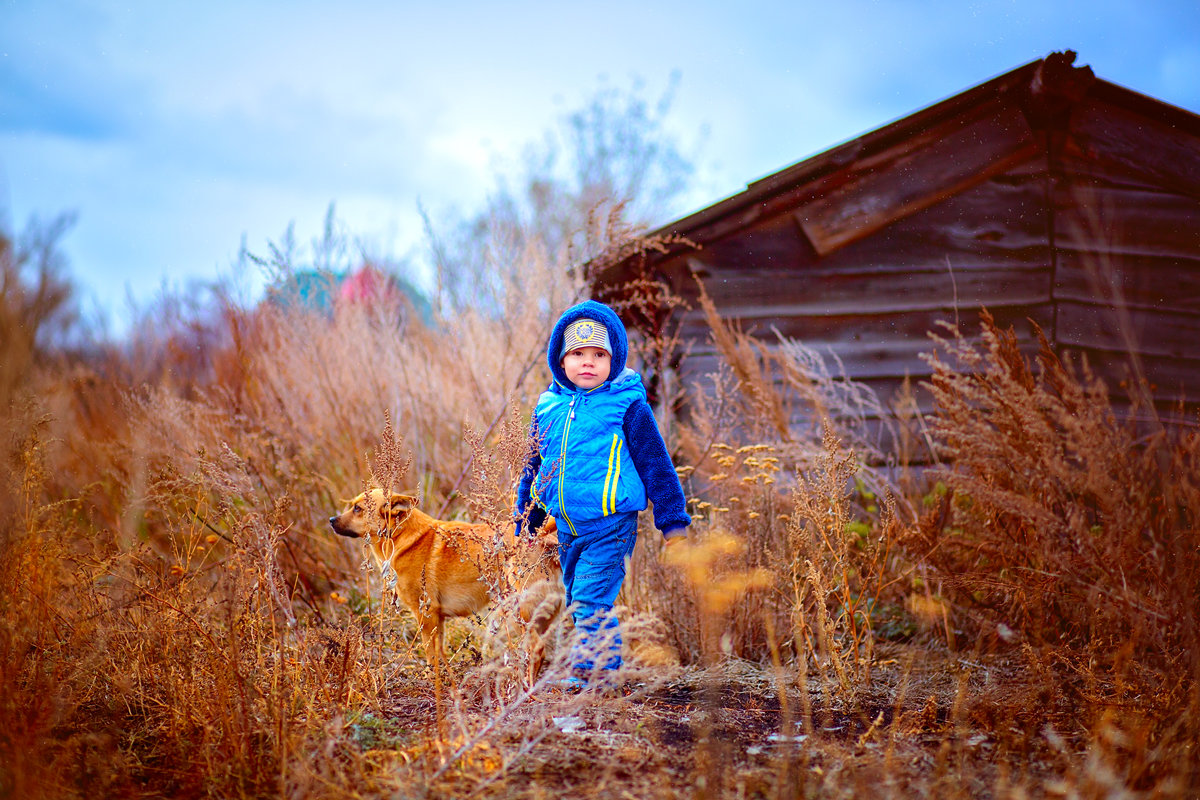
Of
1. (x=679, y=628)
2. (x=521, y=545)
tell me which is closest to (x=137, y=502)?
(x=521, y=545)

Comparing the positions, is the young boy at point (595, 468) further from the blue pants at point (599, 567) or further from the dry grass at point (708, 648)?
the dry grass at point (708, 648)

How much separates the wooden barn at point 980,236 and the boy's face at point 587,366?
255 centimetres

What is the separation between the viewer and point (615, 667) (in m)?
3.17

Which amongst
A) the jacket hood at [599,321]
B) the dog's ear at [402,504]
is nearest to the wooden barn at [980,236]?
the jacket hood at [599,321]

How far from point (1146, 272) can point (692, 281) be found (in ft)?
11.0

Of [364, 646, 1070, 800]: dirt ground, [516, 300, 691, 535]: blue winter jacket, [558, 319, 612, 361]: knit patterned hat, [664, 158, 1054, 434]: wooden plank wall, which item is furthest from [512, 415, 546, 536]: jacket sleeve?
[664, 158, 1054, 434]: wooden plank wall

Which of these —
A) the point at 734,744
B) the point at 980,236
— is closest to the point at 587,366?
the point at 734,744

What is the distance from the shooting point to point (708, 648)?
141 inches

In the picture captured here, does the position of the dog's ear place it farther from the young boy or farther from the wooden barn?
the wooden barn

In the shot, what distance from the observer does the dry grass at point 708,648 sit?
7.84 feet

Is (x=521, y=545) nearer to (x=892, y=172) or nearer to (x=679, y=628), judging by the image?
(x=679, y=628)

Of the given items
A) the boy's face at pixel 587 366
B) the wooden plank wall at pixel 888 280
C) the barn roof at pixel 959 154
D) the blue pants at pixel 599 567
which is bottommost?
the blue pants at pixel 599 567

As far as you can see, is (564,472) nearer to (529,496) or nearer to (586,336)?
(529,496)

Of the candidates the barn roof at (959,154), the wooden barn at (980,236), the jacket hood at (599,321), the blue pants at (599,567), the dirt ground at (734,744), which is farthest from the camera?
the wooden barn at (980,236)
